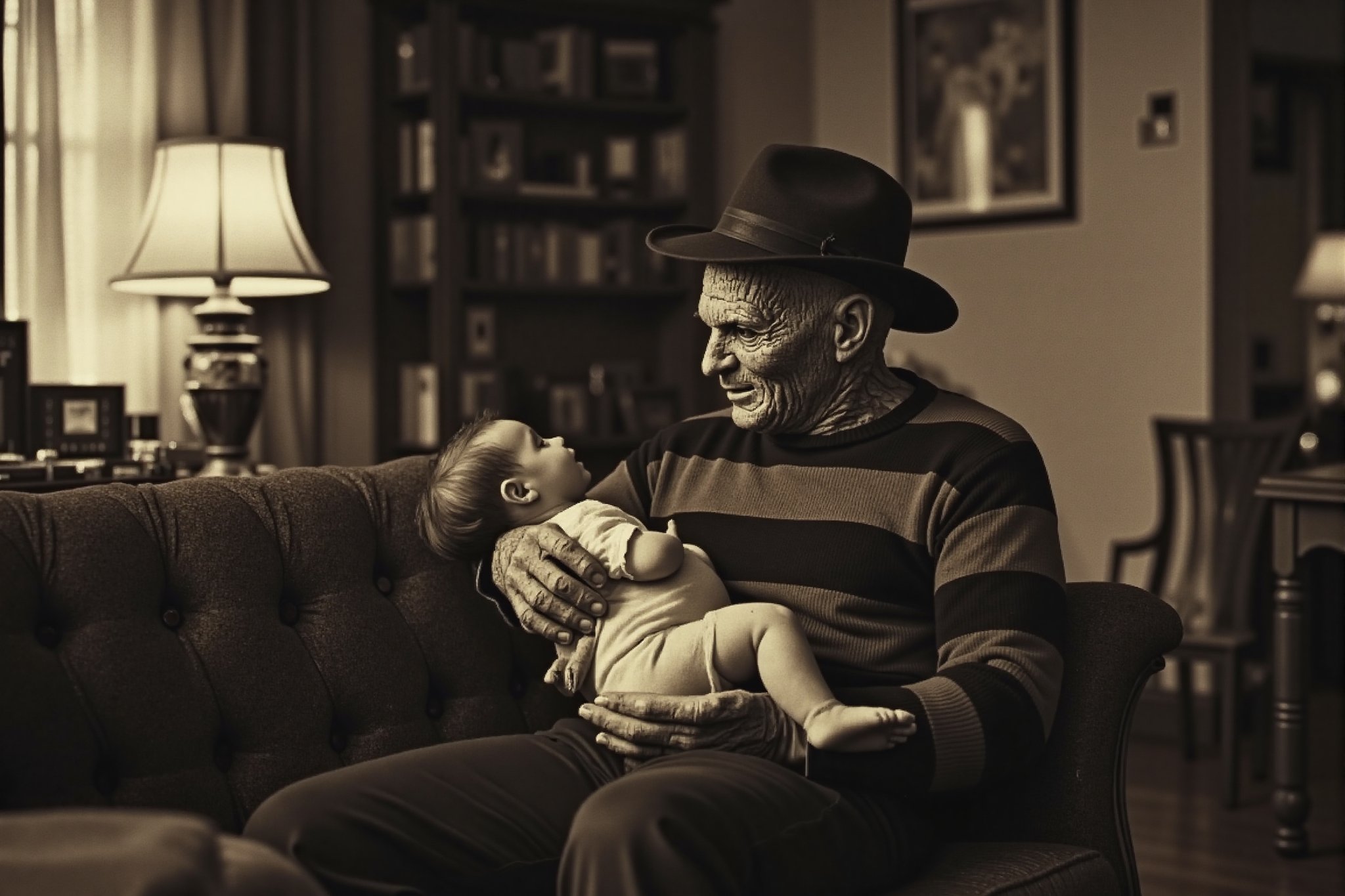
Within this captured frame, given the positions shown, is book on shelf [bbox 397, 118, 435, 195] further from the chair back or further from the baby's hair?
the baby's hair

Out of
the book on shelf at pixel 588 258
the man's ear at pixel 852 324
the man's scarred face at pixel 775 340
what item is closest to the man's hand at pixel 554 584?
the man's scarred face at pixel 775 340

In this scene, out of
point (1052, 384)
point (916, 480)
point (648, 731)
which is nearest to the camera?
point (648, 731)

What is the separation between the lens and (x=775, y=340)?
6.36 feet

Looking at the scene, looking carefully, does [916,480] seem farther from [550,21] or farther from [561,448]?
[550,21]

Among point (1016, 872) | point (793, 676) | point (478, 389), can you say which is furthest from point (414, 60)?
point (1016, 872)

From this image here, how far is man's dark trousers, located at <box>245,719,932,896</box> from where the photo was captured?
4.81 ft

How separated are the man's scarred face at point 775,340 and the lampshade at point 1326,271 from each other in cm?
422

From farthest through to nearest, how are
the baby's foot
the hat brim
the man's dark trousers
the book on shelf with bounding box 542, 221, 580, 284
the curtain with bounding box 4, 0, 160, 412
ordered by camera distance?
the book on shelf with bounding box 542, 221, 580, 284 → the curtain with bounding box 4, 0, 160, 412 → the hat brim → the baby's foot → the man's dark trousers

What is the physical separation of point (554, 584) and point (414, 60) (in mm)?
3292

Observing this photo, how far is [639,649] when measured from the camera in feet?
5.84

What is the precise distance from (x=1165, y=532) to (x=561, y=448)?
2.91 meters

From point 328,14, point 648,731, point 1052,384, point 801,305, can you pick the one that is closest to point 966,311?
point 1052,384

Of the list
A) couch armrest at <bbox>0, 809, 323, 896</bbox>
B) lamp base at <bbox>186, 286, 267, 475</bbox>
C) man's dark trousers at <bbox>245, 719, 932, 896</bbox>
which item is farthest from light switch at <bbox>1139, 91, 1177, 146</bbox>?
couch armrest at <bbox>0, 809, 323, 896</bbox>

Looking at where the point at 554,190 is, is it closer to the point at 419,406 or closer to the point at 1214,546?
the point at 419,406
